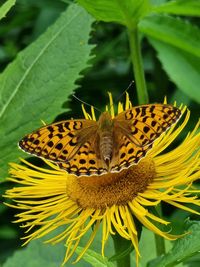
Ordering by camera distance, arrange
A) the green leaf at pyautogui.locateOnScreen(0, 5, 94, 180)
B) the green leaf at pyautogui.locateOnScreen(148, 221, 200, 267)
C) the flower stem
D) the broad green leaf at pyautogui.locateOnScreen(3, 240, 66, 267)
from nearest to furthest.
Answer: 1. the green leaf at pyautogui.locateOnScreen(148, 221, 200, 267)
2. the flower stem
3. the green leaf at pyautogui.locateOnScreen(0, 5, 94, 180)
4. the broad green leaf at pyautogui.locateOnScreen(3, 240, 66, 267)

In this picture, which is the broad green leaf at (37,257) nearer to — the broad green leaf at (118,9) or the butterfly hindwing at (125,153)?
the butterfly hindwing at (125,153)

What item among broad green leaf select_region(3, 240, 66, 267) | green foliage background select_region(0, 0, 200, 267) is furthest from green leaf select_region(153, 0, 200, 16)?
broad green leaf select_region(3, 240, 66, 267)

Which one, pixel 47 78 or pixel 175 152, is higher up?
pixel 47 78

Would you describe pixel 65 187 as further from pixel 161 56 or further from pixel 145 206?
pixel 161 56

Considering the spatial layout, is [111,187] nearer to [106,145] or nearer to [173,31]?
[106,145]

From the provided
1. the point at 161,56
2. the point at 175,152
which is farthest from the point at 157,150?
the point at 161,56

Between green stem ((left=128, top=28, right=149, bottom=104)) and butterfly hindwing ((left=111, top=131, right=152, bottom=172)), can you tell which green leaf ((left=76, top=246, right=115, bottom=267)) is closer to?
butterfly hindwing ((left=111, top=131, right=152, bottom=172))
